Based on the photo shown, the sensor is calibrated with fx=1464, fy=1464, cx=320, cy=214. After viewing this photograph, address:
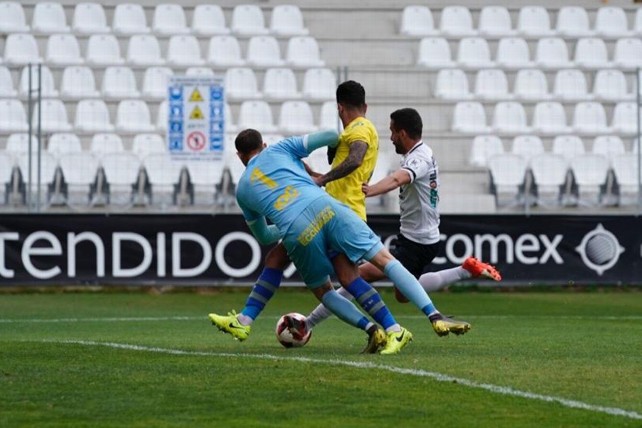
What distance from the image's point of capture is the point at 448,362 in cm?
963

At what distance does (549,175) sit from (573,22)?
596 centimetres

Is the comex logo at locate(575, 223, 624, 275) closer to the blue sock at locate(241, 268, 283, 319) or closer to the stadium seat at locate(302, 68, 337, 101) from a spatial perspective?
the stadium seat at locate(302, 68, 337, 101)

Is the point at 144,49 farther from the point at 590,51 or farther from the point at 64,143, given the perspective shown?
the point at 590,51

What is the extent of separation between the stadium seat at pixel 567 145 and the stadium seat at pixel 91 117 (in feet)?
24.5

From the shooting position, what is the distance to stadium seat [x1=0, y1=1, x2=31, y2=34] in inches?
1048

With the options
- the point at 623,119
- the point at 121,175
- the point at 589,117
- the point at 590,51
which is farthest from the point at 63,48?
the point at 623,119

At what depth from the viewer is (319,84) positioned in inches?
978

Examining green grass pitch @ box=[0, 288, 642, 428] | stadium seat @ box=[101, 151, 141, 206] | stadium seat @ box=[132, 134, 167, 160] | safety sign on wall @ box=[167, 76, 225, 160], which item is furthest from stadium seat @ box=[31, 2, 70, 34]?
green grass pitch @ box=[0, 288, 642, 428]

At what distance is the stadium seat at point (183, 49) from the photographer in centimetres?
2580

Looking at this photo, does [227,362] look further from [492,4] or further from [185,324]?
[492,4]

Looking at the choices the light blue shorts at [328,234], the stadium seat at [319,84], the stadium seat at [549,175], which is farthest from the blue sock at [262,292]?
the stadium seat at [319,84]

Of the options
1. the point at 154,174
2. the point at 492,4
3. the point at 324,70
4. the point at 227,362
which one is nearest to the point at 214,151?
the point at 154,174

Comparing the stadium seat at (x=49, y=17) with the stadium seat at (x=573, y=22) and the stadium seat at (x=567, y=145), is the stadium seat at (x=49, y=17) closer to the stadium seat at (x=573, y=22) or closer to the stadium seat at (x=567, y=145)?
the stadium seat at (x=567, y=145)

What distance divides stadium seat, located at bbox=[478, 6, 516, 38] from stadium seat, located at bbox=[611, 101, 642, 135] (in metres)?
2.85
